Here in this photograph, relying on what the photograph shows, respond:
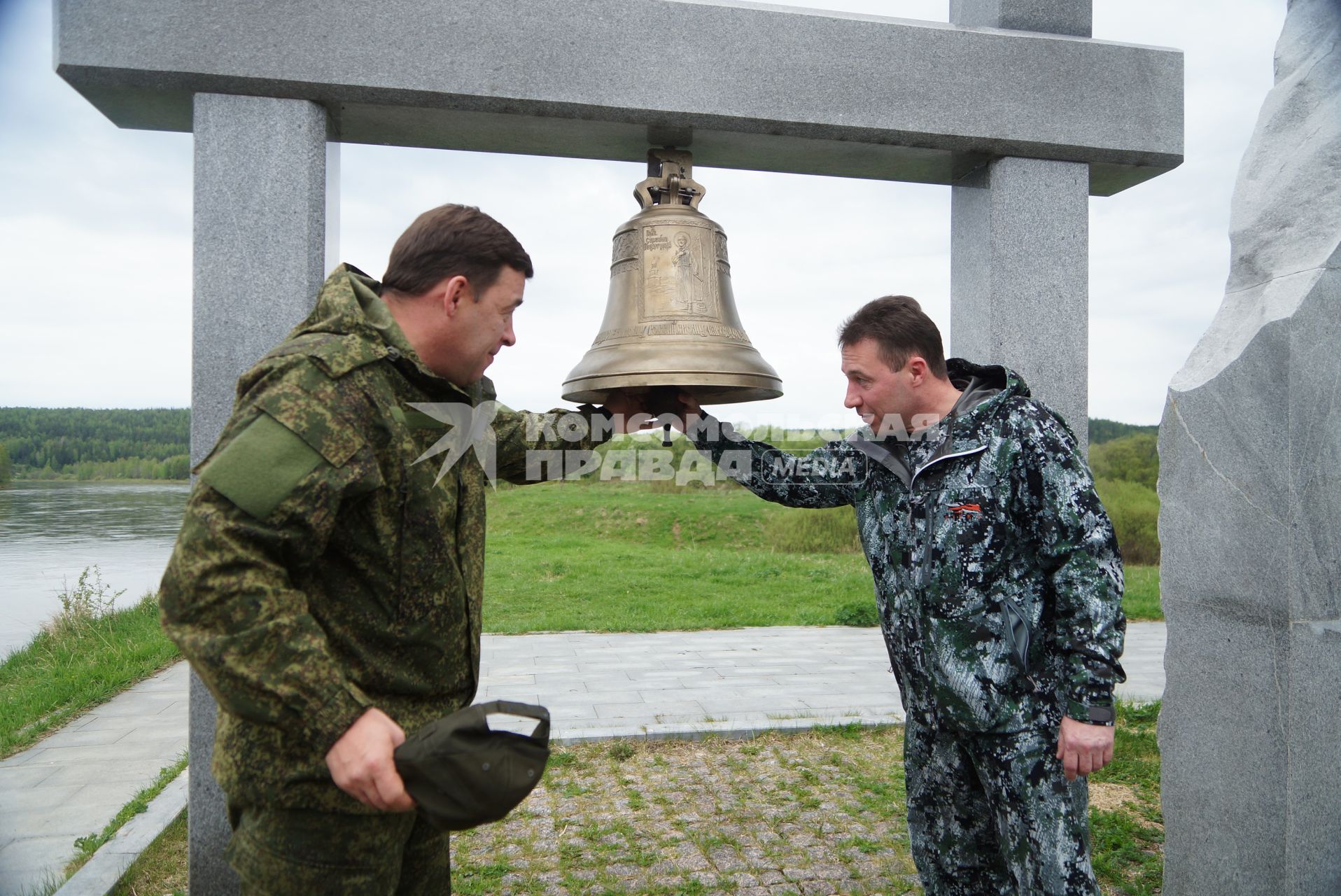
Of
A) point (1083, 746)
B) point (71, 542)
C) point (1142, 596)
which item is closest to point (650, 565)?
point (1142, 596)

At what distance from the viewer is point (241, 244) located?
2.96 m

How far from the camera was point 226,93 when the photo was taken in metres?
2.93

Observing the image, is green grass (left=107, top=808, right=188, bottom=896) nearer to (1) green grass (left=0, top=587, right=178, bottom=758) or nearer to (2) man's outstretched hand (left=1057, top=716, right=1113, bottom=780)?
→ (1) green grass (left=0, top=587, right=178, bottom=758)

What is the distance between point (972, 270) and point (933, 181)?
456 mm

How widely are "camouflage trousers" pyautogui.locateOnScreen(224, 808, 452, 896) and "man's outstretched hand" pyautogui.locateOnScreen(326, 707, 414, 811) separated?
0.33 m

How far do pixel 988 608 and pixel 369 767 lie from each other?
1639mm

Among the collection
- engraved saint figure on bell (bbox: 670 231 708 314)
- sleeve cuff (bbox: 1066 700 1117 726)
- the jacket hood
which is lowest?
sleeve cuff (bbox: 1066 700 1117 726)

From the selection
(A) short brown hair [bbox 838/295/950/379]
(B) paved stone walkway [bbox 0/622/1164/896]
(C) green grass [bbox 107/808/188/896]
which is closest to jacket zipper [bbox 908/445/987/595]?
(A) short brown hair [bbox 838/295/950/379]

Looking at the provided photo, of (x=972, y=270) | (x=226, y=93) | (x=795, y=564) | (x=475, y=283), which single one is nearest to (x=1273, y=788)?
(x=972, y=270)

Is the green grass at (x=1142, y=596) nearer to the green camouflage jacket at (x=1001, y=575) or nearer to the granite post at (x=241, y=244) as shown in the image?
A: the green camouflage jacket at (x=1001, y=575)

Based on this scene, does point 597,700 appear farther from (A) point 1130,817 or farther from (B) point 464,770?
(B) point 464,770

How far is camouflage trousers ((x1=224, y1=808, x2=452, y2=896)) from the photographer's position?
1.85 m

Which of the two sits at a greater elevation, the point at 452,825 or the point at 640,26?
the point at 640,26

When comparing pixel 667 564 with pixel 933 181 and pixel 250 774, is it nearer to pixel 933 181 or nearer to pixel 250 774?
pixel 933 181
